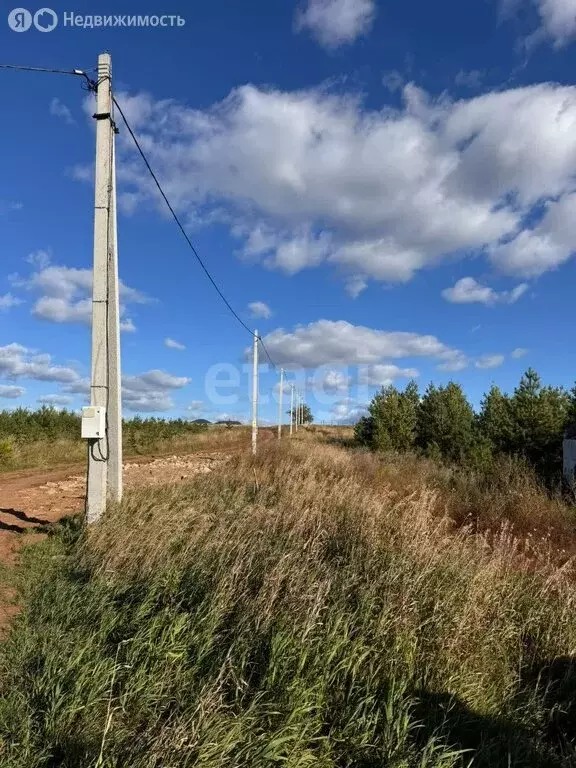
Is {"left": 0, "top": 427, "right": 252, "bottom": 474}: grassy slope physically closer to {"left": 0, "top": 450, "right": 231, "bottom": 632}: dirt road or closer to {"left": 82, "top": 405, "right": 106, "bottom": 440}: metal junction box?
{"left": 0, "top": 450, "right": 231, "bottom": 632}: dirt road

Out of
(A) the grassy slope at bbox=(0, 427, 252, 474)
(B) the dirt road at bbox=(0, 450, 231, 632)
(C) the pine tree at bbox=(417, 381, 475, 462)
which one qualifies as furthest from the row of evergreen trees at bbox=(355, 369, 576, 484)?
(B) the dirt road at bbox=(0, 450, 231, 632)

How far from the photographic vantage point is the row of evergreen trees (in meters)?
28.6

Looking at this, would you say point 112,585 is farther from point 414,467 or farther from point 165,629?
point 414,467

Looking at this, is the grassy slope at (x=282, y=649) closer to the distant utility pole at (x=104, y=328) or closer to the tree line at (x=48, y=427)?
the distant utility pole at (x=104, y=328)

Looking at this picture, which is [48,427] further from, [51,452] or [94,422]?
[94,422]

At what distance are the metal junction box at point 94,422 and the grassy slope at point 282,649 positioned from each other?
106 centimetres

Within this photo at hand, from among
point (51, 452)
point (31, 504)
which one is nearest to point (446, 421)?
point (51, 452)

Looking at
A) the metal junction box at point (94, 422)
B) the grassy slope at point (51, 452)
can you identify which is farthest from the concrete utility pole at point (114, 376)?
the grassy slope at point (51, 452)

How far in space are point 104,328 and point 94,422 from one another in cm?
129

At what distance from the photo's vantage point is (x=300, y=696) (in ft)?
9.74

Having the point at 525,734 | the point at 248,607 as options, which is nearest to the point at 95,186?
the point at 248,607

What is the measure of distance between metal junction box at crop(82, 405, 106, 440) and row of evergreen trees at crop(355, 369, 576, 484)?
21.2 m

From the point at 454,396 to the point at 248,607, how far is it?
114 ft

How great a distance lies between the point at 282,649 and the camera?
11.0 ft
